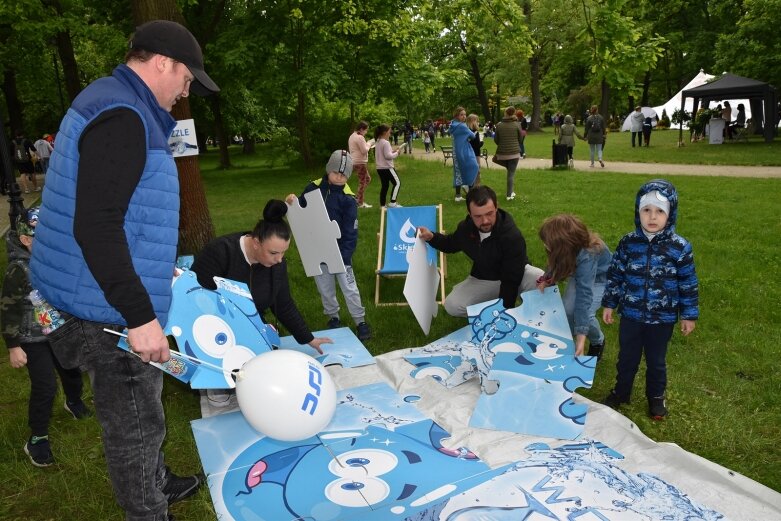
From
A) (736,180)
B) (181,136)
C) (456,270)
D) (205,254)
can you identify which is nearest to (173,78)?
(205,254)

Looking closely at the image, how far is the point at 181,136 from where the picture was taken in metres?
5.34

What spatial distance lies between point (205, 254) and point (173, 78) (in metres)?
2.06

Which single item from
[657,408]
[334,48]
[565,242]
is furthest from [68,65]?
[657,408]

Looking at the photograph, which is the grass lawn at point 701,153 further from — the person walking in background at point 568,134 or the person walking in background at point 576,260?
the person walking in background at point 576,260

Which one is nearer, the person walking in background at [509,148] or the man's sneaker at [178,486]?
the man's sneaker at [178,486]

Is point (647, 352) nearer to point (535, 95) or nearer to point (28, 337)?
point (28, 337)

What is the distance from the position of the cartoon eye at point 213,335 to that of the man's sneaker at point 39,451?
4.12 feet

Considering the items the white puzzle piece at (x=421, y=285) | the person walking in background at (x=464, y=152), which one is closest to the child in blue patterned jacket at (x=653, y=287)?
the white puzzle piece at (x=421, y=285)

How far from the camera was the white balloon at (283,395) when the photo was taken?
2941mm

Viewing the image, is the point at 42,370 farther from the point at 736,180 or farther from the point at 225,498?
the point at 736,180

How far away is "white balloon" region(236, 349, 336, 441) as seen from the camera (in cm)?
294

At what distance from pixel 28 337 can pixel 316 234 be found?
2.45m

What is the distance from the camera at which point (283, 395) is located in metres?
2.94

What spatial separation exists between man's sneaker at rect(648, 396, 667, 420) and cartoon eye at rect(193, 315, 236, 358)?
8.96ft
